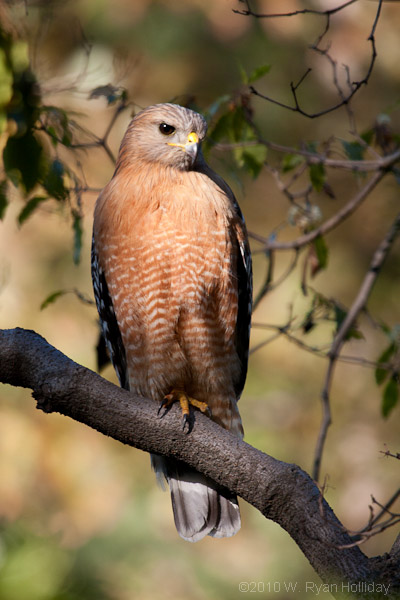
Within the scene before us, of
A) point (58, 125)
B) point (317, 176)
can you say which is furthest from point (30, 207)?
point (317, 176)

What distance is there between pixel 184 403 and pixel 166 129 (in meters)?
1.39

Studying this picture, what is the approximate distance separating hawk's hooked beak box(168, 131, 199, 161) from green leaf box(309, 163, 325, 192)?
72 cm

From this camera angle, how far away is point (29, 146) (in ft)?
6.33

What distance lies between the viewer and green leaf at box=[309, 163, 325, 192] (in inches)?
152

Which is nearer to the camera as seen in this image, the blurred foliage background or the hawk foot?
the hawk foot

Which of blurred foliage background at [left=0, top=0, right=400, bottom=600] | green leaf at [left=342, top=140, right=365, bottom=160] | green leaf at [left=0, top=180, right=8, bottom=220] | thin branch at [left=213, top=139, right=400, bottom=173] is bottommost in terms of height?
blurred foliage background at [left=0, top=0, right=400, bottom=600]

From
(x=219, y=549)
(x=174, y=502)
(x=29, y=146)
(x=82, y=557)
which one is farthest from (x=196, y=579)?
(x=29, y=146)

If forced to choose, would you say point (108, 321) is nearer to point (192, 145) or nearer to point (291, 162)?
point (192, 145)

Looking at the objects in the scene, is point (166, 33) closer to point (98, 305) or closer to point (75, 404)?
point (98, 305)

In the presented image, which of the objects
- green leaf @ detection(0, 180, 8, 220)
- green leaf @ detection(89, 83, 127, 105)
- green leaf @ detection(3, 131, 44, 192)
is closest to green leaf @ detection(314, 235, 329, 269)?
green leaf @ detection(89, 83, 127, 105)

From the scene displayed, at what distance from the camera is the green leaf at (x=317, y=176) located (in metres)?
3.85

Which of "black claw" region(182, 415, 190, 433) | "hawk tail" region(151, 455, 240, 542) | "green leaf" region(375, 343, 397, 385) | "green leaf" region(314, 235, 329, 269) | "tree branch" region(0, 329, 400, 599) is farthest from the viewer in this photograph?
"green leaf" region(314, 235, 329, 269)

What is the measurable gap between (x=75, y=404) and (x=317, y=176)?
1.89 metres

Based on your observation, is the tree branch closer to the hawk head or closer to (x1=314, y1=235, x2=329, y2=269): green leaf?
the hawk head
